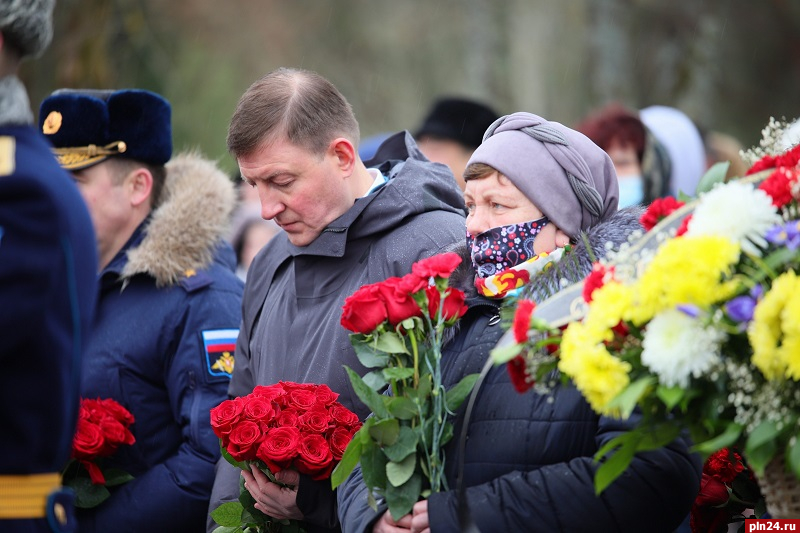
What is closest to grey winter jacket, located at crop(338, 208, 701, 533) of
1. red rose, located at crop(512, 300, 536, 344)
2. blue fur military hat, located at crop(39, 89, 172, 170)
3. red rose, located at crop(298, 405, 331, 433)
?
red rose, located at crop(298, 405, 331, 433)

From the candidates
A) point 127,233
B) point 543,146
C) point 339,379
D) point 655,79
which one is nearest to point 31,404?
point 339,379

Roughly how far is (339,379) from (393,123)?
1342 cm

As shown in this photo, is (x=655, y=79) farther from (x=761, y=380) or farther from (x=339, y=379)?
(x=761, y=380)

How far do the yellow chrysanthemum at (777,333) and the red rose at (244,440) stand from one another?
1645mm

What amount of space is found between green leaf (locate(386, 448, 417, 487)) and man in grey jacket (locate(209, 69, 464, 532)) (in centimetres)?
68

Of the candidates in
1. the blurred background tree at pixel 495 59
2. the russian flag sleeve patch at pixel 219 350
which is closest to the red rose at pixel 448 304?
the russian flag sleeve patch at pixel 219 350

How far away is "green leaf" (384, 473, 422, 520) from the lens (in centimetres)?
302

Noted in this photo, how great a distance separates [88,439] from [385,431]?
1483mm

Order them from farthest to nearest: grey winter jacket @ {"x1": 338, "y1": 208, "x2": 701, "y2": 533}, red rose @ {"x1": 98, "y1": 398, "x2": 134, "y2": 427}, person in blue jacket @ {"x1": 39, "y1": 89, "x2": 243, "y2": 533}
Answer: person in blue jacket @ {"x1": 39, "y1": 89, "x2": 243, "y2": 533} → red rose @ {"x1": 98, "y1": 398, "x2": 134, "y2": 427} → grey winter jacket @ {"x1": 338, "y1": 208, "x2": 701, "y2": 533}

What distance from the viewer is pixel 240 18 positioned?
1766cm

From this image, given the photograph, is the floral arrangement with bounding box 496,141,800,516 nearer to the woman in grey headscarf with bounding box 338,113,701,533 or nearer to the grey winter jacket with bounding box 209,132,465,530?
the woman in grey headscarf with bounding box 338,113,701,533

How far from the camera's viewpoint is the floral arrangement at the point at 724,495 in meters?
3.22

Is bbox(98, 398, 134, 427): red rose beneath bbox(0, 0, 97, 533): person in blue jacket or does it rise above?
beneath

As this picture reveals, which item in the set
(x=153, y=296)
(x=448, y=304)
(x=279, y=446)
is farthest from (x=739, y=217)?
(x=153, y=296)
